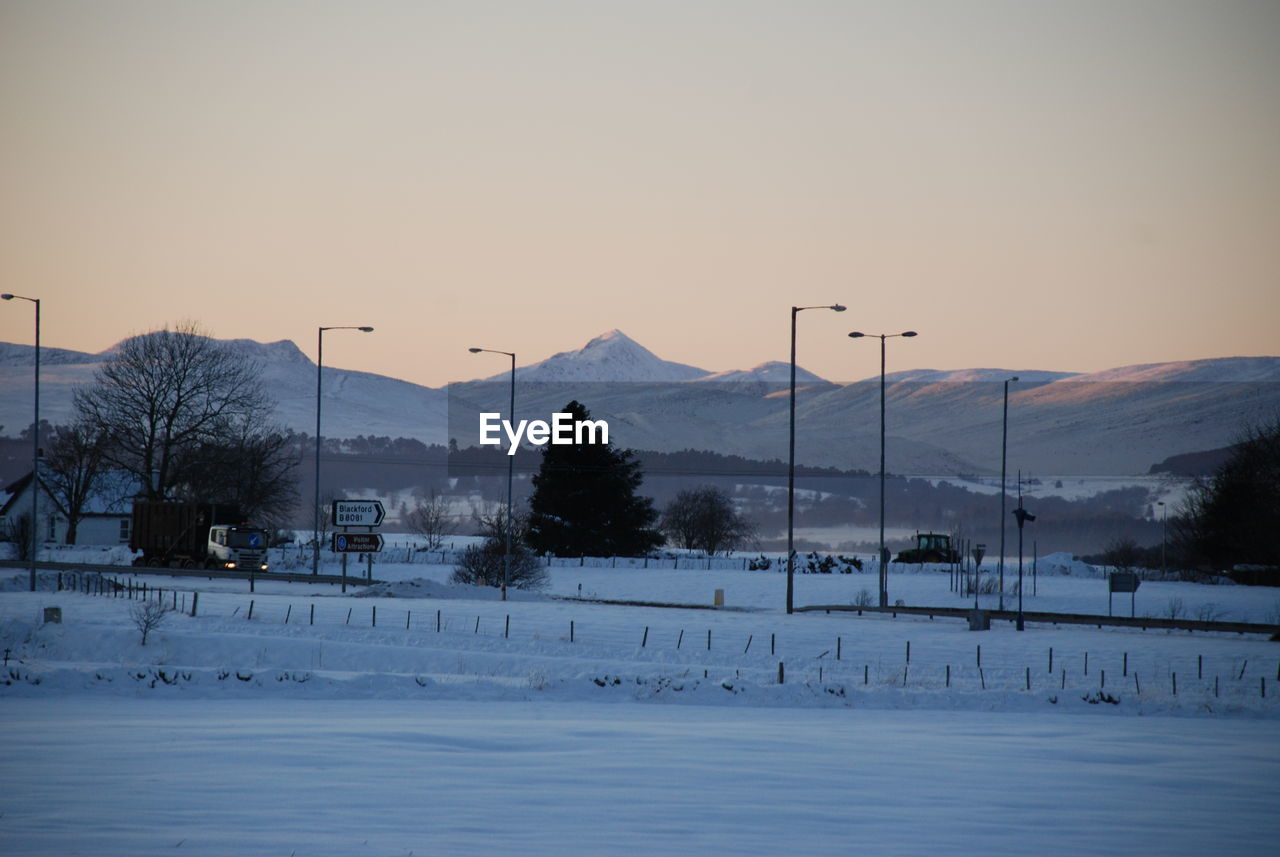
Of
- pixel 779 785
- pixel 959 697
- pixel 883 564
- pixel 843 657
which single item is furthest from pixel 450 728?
pixel 883 564

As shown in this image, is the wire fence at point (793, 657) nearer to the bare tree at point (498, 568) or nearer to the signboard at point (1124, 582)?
the signboard at point (1124, 582)

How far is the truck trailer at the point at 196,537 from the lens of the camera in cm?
6272

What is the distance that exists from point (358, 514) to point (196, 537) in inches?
808

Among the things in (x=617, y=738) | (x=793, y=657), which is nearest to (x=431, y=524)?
(x=793, y=657)

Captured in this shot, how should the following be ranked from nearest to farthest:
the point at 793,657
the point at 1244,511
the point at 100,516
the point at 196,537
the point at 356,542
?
the point at 793,657 → the point at 356,542 → the point at 196,537 → the point at 1244,511 → the point at 100,516

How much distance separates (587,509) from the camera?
81688 millimetres

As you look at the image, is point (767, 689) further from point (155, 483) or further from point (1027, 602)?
point (155, 483)

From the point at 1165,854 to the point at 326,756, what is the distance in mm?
10387

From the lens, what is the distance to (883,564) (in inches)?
1967

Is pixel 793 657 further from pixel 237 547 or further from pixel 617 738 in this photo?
pixel 237 547

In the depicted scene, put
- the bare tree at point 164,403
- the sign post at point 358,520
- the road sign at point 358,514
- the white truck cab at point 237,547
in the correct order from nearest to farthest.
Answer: the sign post at point 358,520
the road sign at point 358,514
the white truck cab at point 237,547
the bare tree at point 164,403

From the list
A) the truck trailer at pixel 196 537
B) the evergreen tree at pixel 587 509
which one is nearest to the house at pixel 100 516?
the truck trailer at pixel 196 537

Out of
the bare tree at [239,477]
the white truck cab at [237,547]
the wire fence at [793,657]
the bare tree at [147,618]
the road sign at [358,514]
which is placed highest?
the bare tree at [239,477]

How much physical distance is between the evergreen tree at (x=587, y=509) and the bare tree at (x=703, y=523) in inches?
847
